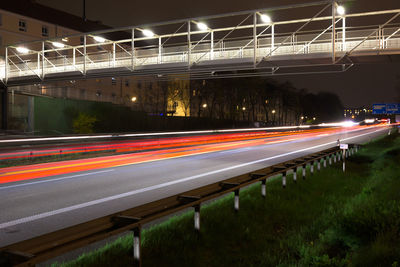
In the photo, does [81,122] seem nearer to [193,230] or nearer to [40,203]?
[40,203]

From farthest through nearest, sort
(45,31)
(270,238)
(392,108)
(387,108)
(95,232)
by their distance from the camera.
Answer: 1. (45,31)
2. (387,108)
3. (392,108)
4. (270,238)
5. (95,232)

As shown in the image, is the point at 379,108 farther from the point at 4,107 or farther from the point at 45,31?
the point at 45,31

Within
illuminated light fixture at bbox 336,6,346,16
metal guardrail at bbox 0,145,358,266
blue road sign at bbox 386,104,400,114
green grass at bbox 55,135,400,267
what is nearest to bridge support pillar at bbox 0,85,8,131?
illuminated light fixture at bbox 336,6,346,16

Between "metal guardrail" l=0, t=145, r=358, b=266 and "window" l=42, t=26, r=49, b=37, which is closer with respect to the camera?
"metal guardrail" l=0, t=145, r=358, b=266

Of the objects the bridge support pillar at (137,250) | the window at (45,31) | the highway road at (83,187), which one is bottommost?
the highway road at (83,187)

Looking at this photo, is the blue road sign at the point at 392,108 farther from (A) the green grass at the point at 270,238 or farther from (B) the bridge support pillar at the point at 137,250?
(B) the bridge support pillar at the point at 137,250

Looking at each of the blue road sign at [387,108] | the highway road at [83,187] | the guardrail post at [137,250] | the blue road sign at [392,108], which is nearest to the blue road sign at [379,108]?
the blue road sign at [387,108]

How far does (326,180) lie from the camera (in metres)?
12.4

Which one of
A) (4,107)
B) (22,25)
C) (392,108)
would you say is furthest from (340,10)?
(22,25)

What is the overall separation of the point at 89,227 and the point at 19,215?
380cm

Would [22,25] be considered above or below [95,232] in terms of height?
above

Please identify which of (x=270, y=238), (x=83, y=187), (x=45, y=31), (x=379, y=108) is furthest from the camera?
(x=45, y=31)

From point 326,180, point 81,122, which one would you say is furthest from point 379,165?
point 81,122

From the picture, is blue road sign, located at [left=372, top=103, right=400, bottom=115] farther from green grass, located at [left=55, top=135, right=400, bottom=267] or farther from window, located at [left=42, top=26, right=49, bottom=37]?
window, located at [left=42, top=26, right=49, bottom=37]
